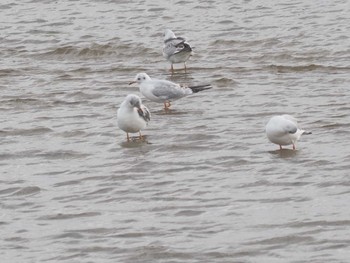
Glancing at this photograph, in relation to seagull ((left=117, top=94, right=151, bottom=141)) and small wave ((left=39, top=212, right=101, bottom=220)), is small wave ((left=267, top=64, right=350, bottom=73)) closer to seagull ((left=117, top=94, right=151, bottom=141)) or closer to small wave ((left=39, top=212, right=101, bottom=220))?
seagull ((left=117, top=94, right=151, bottom=141))

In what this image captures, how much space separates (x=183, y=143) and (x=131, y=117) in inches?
28.1

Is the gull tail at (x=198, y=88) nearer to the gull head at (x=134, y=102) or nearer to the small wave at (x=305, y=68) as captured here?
the small wave at (x=305, y=68)

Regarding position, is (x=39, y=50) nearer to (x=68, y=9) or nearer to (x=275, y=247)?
(x=68, y=9)

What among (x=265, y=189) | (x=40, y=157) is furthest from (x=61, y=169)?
(x=265, y=189)

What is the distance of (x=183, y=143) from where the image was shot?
14.0 metres

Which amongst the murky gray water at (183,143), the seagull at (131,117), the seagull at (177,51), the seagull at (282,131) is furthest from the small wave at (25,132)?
A: the seagull at (177,51)

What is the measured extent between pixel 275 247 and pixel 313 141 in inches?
165

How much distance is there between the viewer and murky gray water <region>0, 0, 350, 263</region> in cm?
1014

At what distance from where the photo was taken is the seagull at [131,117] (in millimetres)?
14039

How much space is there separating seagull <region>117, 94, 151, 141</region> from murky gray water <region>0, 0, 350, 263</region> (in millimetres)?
223

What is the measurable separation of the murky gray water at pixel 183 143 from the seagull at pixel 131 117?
0.22 m

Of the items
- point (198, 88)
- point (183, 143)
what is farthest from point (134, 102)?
point (198, 88)

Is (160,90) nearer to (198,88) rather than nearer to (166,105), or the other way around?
(166,105)

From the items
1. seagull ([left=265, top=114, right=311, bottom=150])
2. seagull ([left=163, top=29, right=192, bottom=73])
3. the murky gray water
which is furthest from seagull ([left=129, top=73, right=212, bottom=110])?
seagull ([left=265, top=114, right=311, bottom=150])
